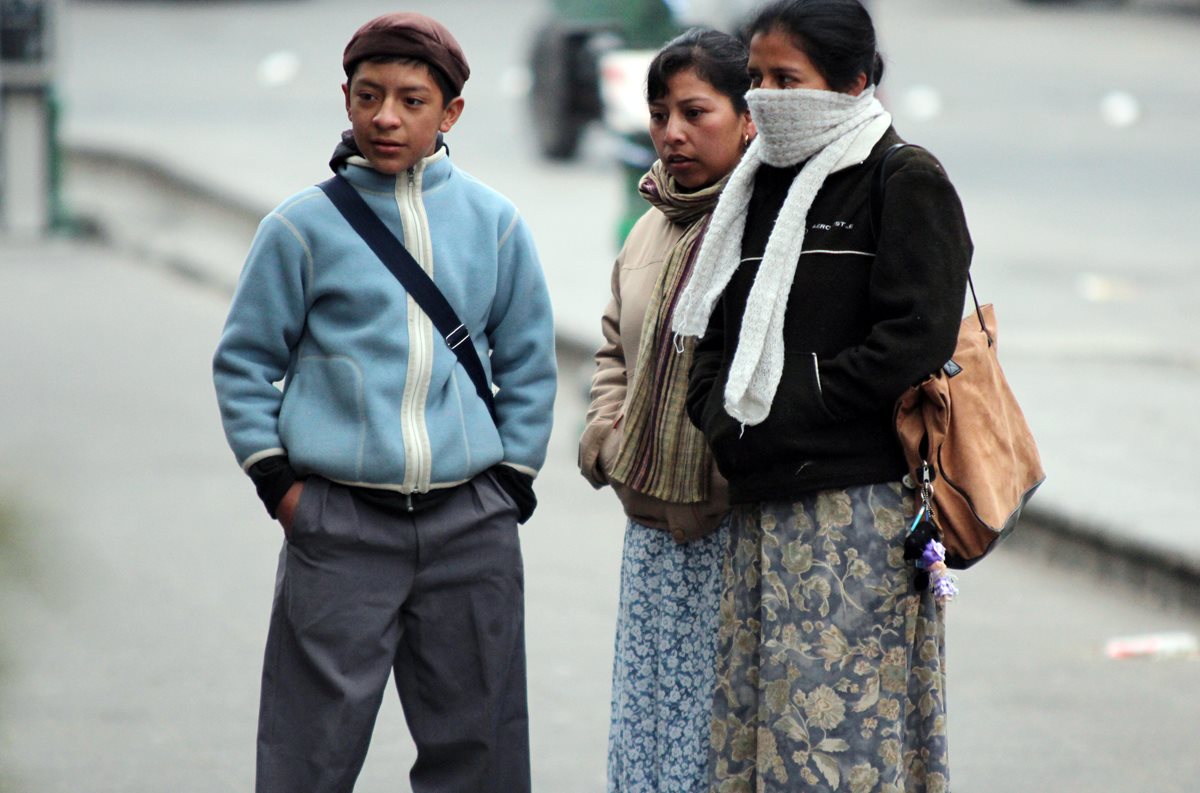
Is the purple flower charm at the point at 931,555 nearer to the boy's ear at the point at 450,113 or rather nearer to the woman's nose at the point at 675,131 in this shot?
the woman's nose at the point at 675,131

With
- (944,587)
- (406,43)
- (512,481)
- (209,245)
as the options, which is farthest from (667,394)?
(209,245)

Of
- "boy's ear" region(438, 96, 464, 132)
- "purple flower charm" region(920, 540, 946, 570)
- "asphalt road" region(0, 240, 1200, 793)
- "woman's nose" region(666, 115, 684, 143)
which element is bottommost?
"asphalt road" region(0, 240, 1200, 793)

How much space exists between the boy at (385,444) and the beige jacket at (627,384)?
0.17 metres

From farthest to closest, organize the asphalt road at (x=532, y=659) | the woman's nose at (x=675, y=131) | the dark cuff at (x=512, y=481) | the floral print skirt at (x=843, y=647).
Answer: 1. the asphalt road at (x=532, y=659)
2. the dark cuff at (x=512, y=481)
3. the woman's nose at (x=675, y=131)
4. the floral print skirt at (x=843, y=647)

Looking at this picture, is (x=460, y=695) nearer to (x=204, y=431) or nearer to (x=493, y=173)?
(x=204, y=431)

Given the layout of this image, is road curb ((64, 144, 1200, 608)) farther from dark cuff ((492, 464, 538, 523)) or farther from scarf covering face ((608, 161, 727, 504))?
dark cuff ((492, 464, 538, 523))

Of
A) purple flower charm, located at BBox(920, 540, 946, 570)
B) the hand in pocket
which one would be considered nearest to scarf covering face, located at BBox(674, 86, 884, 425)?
purple flower charm, located at BBox(920, 540, 946, 570)

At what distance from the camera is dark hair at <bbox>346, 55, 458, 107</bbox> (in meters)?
2.92

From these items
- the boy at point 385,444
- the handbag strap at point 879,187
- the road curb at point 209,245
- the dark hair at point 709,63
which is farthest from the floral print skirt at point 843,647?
the road curb at point 209,245

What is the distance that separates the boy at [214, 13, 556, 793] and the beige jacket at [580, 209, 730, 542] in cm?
17

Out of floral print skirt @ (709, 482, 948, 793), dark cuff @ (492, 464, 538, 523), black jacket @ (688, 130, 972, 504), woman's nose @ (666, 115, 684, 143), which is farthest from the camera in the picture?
dark cuff @ (492, 464, 538, 523)

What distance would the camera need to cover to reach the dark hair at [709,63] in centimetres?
302

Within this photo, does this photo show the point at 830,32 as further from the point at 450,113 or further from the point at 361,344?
the point at 361,344

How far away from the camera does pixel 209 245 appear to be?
12258 millimetres
